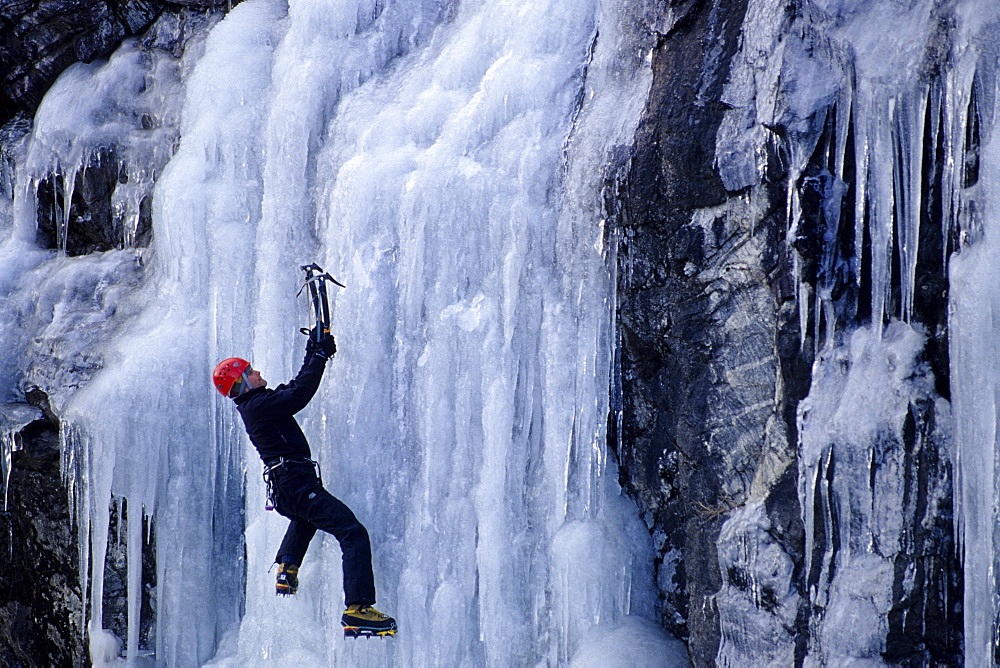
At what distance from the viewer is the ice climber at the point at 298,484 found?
5.25 metres

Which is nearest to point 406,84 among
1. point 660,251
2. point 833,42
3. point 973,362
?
point 660,251

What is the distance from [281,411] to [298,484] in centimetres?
41

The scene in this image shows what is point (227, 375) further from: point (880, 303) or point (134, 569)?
point (880, 303)

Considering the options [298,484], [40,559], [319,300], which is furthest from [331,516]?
[40,559]

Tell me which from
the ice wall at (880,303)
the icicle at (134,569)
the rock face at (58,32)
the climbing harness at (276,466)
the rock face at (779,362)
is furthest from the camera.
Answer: the rock face at (58,32)

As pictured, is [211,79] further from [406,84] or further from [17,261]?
[17,261]

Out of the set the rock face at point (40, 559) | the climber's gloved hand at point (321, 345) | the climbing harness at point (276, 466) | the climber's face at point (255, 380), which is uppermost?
the climber's gloved hand at point (321, 345)

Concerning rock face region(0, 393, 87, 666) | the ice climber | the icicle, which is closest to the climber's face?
the ice climber

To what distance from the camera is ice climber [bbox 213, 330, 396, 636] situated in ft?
17.2

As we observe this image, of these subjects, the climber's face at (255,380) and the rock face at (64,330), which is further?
the rock face at (64,330)

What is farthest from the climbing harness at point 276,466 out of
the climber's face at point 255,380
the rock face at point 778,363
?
the rock face at point 778,363

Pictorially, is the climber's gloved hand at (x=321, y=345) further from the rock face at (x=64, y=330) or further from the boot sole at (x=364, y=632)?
the rock face at (x=64, y=330)

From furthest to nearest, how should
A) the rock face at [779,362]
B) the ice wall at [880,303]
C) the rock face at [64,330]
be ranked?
1. the rock face at [64,330]
2. the rock face at [779,362]
3. the ice wall at [880,303]

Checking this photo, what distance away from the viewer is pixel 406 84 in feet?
21.1
